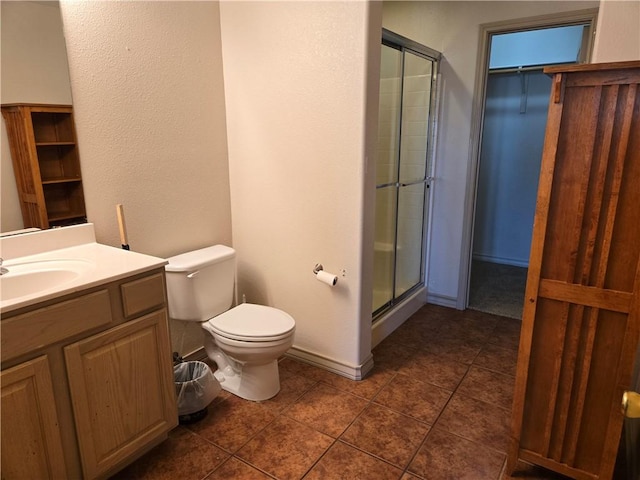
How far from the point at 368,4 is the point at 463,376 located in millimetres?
2066

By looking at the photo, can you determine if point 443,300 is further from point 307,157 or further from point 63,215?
point 63,215

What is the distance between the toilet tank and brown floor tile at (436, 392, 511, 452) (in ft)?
4.29

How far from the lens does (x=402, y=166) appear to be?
3041mm

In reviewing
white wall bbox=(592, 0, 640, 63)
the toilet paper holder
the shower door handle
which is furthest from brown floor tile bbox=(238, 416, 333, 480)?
white wall bbox=(592, 0, 640, 63)

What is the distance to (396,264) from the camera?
3.15 metres

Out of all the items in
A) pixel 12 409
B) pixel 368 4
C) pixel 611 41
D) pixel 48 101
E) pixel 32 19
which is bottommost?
pixel 12 409

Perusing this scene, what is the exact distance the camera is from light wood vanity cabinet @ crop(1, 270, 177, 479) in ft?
4.22

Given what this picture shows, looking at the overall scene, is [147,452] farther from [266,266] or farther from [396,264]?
[396,264]

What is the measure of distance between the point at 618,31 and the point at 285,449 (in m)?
2.18

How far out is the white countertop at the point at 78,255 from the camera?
1.48 metres

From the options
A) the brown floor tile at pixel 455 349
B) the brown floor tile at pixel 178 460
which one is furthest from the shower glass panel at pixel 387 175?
the brown floor tile at pixel 178 460

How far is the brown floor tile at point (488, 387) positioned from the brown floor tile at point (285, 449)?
34.7 inches

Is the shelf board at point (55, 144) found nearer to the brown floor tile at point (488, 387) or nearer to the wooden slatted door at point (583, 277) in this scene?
the wooden slatted door at point (583, 277)

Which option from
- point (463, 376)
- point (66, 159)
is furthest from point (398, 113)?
point (66, 159)
